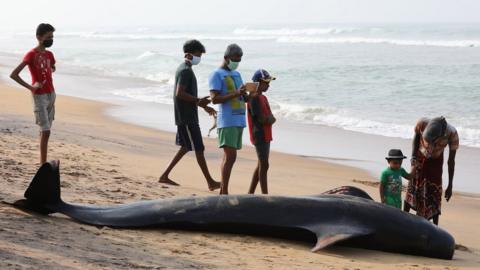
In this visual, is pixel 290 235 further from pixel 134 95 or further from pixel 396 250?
pixel 134 95

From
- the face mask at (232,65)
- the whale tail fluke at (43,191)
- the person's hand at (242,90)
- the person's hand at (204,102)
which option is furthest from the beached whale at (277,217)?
the person's hand at (204,102)

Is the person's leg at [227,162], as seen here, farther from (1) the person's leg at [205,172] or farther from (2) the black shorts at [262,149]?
(1) the person's leg at [205,172]

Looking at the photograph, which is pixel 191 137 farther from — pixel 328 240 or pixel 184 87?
pixel 328 240

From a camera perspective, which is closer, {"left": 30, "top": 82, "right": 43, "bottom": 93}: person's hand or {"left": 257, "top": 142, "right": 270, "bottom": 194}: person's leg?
{"left": 257, "top": 142, "right": 270, "bottom": 194}: person's leg

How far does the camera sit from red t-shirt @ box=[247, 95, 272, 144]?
8.34 m

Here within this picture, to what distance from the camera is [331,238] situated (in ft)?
21.0

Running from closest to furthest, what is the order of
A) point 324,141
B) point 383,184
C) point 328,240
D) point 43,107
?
point 328,240 < point 383,184 < point 43,107 < point 324,141

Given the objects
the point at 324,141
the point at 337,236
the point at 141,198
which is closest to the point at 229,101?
the point at 141,198

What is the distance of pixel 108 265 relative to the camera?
5.22 m

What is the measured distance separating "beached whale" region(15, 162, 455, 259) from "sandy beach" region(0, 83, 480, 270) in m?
0.11

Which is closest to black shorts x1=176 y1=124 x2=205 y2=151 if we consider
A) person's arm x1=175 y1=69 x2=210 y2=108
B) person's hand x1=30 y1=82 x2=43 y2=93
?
person's arm x1=175 y1=69 x2=210 y2=108

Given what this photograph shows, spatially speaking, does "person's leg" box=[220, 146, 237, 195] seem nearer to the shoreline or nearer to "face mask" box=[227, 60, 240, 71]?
"face mask" box=[227, 60, 240, 71]

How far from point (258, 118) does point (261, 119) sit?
0.13 feet

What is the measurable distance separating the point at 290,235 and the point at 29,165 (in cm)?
381
